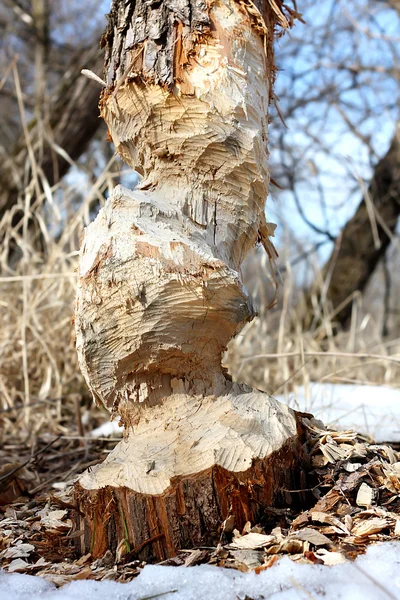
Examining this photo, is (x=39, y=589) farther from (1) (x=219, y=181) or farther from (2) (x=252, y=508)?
(1) (x=219, y=181)

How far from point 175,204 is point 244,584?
627 millimetres

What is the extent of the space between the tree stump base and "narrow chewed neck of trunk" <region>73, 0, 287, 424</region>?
0.23 ft

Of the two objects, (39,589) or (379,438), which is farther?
(379,438)

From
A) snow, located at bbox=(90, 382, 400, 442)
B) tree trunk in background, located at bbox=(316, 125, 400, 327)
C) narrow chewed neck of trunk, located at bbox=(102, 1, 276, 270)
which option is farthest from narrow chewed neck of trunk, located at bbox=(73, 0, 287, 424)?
tree trunk in background, located at bbox=(316, 125, 400, 327)

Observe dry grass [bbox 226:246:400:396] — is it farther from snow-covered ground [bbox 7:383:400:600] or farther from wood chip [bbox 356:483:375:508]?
snow-covered ground [bbox 7:383:400:600]

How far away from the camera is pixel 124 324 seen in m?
0.90

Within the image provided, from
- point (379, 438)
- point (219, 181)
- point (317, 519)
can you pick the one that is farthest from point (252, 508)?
point (379, 438)

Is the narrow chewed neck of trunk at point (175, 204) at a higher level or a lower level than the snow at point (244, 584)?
higher

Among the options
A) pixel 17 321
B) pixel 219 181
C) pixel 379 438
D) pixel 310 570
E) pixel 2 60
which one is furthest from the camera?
pixel 2 60

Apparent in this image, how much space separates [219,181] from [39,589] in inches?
28.8

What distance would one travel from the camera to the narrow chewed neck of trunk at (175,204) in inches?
35.1

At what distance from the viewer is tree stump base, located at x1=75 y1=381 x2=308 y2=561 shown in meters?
0.85

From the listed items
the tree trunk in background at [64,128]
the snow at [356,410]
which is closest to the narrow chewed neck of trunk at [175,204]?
the snow at [356,410]

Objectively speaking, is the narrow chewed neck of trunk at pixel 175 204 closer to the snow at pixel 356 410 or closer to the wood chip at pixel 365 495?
the wood chip at pixel 365 495
